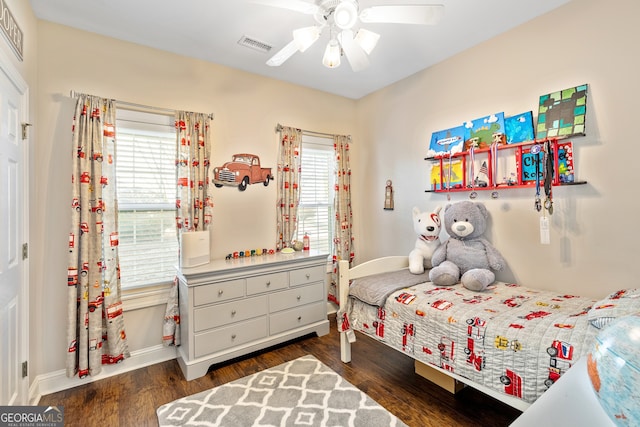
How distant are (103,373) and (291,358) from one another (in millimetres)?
1472

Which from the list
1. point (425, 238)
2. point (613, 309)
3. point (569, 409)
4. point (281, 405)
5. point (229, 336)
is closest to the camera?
point (569, 409)

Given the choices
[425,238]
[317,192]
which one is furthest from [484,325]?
[317,192]

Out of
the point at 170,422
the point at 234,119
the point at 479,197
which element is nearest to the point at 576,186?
the point at 479,197

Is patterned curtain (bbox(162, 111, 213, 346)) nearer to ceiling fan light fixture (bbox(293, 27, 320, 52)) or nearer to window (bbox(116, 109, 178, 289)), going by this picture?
window (bbox(116, 109, 178, 289))

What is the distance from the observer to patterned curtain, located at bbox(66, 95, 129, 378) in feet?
A: 7.05

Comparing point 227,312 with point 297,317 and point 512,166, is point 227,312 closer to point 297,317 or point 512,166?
point 297,317

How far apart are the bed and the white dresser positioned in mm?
600

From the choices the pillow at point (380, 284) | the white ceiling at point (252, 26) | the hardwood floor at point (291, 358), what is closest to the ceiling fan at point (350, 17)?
the white ceiling at point (252, 26)

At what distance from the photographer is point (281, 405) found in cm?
195

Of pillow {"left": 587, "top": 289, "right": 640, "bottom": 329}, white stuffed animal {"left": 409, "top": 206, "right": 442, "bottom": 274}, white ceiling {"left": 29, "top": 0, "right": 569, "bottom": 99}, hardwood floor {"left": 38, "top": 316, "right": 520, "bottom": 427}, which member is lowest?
hardwood floor {"left": 38, "top": 316, "right": 520, "bottom": 427}

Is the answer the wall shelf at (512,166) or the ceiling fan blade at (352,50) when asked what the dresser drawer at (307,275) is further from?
the ceiling fan blade at (352,50)

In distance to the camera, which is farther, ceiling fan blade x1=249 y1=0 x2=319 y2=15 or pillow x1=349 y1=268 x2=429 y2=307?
pillow x1=349 y1=268 x2=429 y2=307

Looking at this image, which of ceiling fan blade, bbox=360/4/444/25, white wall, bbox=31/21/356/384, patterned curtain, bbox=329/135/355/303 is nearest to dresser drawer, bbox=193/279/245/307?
white wall, bbox=31/21/356/384

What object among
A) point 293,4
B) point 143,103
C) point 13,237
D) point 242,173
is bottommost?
point 13,237
